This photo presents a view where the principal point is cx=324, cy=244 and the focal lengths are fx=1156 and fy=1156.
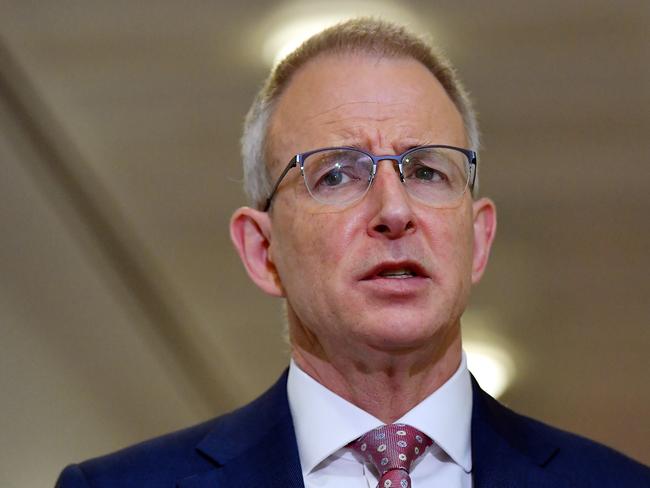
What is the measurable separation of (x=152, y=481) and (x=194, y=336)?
10.6ft

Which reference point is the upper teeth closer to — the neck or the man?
the man

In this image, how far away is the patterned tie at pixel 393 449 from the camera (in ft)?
6.13

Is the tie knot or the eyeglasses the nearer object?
the tie knot

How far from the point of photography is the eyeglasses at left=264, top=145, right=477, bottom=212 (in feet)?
6.57

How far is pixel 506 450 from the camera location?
1962mm

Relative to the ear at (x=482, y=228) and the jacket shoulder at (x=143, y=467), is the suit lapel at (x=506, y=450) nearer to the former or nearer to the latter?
the ear at (x=482, y=228)

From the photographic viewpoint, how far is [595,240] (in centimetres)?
479

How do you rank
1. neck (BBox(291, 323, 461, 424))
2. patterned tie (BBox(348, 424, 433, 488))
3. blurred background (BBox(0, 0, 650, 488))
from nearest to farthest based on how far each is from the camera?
1. patterned tie (BBox(348, 424, 433, 488))
2. neck (BBox(291, 323, 461, 424))
3. blurred background (BBox(0, 0, 650, 488))

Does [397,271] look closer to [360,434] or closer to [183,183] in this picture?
[360,434]

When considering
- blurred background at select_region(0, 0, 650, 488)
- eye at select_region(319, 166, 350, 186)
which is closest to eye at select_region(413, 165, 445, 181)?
eye at select_region(319, 166, 350, 186)

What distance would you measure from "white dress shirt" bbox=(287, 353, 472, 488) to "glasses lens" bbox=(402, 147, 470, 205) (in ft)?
1.10

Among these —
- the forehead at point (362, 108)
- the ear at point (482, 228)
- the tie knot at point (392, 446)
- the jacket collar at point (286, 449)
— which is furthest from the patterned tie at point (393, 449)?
the forehead at point (362, 108)

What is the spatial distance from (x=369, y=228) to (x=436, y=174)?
0.66 feet

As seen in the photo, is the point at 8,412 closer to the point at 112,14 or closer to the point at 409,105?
the point at 112,14
